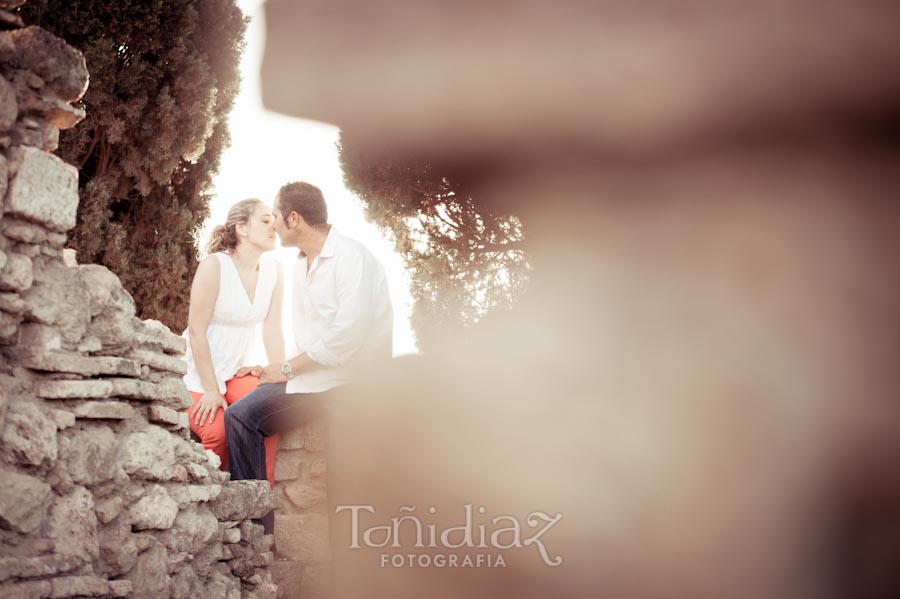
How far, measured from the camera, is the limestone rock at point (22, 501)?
2.50 metres

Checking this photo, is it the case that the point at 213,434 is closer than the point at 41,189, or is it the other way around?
the point at 41,189

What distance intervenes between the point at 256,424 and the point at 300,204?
1076mm

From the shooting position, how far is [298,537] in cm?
423

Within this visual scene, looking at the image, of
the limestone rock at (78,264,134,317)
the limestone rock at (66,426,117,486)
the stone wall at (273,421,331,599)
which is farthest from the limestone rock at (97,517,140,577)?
the stone wall at (273,421,331,599)

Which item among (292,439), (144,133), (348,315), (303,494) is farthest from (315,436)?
(144,133)

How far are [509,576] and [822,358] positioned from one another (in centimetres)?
282

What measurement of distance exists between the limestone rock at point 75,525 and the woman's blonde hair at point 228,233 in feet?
6.02

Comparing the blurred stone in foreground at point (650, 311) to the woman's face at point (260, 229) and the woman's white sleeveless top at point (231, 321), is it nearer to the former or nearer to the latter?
the woman's white sleeveless top at point (231, 321)

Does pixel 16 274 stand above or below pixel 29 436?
above

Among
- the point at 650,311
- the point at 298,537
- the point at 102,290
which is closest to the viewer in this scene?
the point at 102,290

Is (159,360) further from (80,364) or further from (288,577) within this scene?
(288,577)

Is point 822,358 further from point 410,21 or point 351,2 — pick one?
point 351,2

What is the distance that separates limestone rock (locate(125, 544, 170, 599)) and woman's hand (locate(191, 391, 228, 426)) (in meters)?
1.07

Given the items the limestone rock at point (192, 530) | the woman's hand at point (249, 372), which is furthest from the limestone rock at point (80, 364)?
the woman's hand at point (249, 372)
